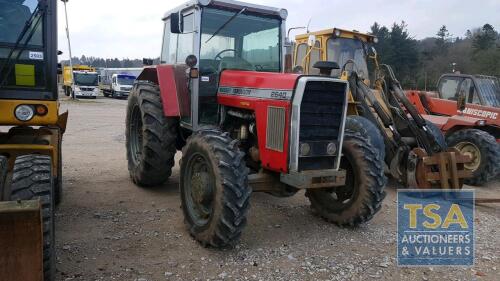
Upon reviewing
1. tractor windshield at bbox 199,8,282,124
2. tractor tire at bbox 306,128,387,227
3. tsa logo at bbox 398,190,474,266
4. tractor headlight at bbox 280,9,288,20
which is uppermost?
tractor headlight at bbox 280,9,288,20

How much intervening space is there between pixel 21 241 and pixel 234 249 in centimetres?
221

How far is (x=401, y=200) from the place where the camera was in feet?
21.2

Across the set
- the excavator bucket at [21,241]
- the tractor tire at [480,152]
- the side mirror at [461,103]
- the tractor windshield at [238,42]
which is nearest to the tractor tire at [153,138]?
the tractor windshield at [238,42]

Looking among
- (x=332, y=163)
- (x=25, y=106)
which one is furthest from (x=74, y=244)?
(x=332, y=163)

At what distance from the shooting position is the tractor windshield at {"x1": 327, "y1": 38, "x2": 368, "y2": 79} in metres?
8.43

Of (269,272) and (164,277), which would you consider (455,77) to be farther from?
(164,277)

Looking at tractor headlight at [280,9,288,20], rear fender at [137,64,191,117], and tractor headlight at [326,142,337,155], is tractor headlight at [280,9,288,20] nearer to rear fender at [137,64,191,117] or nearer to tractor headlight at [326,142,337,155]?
rear fender at [137,64,191,117]

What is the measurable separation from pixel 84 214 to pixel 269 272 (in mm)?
2538

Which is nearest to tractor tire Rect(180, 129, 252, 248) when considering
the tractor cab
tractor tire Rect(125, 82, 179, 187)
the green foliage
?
the tractor cab

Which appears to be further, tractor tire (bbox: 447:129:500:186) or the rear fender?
tractor tire (bbox: 447:129:500:186)

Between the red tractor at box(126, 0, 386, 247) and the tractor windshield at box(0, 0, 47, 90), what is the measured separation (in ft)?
5.16

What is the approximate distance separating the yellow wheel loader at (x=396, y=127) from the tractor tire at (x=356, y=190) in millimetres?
940

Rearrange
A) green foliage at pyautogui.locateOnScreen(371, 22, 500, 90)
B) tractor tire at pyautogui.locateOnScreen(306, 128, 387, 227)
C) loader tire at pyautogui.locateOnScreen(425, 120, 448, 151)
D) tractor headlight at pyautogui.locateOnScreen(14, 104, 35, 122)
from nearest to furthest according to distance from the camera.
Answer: tractor headlight at pyautogui.locateOnScreen(14, 104, 35, 122) → tractor tire at pyautogui.locateOnScreen(306, 128, 387, 227) → loader tire at pyautogui.locateOnScreen(425, 120, 448, 151) → green foliage at pyautogui.locateOnScreen(371, 22, 500, 90)

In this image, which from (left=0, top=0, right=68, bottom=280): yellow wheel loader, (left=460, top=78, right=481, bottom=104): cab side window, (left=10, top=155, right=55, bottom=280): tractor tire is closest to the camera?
(left=10, top=155, right=55, bottom=280): tractor tire
